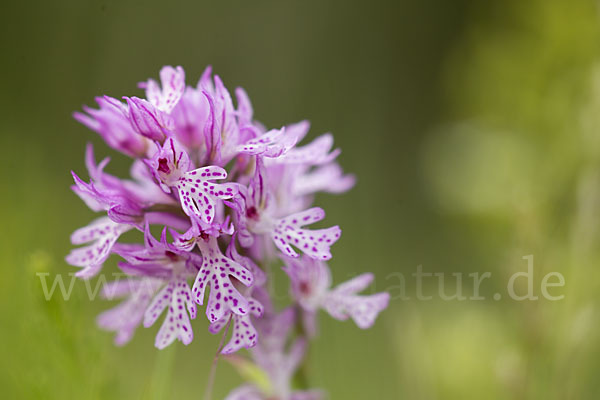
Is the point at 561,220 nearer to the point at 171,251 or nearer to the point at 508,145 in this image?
the point at 508,145

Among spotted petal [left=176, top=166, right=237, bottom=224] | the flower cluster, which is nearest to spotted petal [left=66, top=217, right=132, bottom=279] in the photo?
the flower cluster

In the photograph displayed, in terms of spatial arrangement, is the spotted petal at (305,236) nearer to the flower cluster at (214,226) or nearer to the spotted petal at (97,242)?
the flower cluster at (214,226)

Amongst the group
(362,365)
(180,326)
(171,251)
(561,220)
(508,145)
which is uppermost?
(508,145)

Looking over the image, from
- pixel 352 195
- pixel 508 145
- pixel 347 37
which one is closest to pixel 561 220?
pixel 508 145

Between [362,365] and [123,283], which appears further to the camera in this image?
[362,365]

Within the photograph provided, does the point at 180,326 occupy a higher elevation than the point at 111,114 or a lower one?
lower

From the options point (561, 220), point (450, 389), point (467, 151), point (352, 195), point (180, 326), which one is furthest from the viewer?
point (352, 195)

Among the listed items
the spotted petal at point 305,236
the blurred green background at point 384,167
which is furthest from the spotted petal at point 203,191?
the blurred green background at point 384,167
